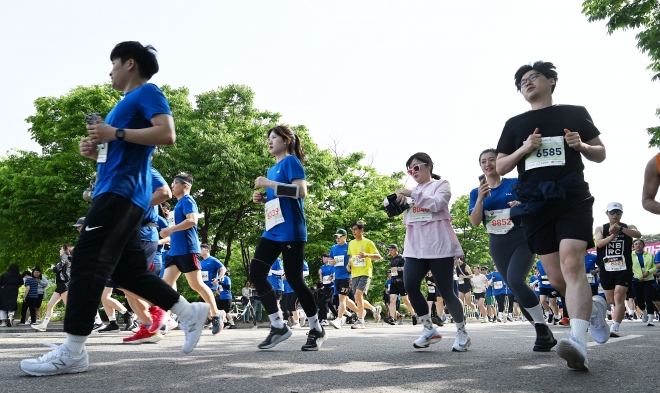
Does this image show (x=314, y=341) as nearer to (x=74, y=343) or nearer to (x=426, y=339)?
(x=426, y=339)

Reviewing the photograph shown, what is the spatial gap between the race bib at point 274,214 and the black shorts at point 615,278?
652cm

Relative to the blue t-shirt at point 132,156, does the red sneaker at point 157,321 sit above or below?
below

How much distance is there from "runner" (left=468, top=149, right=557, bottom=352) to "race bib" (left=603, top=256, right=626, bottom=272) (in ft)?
15.1

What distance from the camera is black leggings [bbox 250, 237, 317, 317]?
19.5 feet

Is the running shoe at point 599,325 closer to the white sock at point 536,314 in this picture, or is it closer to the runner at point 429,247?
the white sock at point 536,314

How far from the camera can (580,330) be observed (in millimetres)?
3885

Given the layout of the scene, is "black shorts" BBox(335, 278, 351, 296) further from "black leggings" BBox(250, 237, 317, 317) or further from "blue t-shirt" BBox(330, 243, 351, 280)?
"black leggings" BBox(250, 237, 317, 317)

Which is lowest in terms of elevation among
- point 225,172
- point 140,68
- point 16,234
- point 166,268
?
point 166,268

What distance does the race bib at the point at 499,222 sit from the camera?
20.0 ft

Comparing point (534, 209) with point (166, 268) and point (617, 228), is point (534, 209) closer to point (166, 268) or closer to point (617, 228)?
point (617, 228)

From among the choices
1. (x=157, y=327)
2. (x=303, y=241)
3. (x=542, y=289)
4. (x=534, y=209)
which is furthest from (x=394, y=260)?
(x=534, y=209)

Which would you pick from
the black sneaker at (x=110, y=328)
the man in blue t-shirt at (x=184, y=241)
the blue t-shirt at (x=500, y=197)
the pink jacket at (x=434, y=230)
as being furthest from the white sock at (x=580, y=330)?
the black sneaker at (x=110, y=328)

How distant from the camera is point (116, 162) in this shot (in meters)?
4.00

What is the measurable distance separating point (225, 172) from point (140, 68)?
24.5 metres
